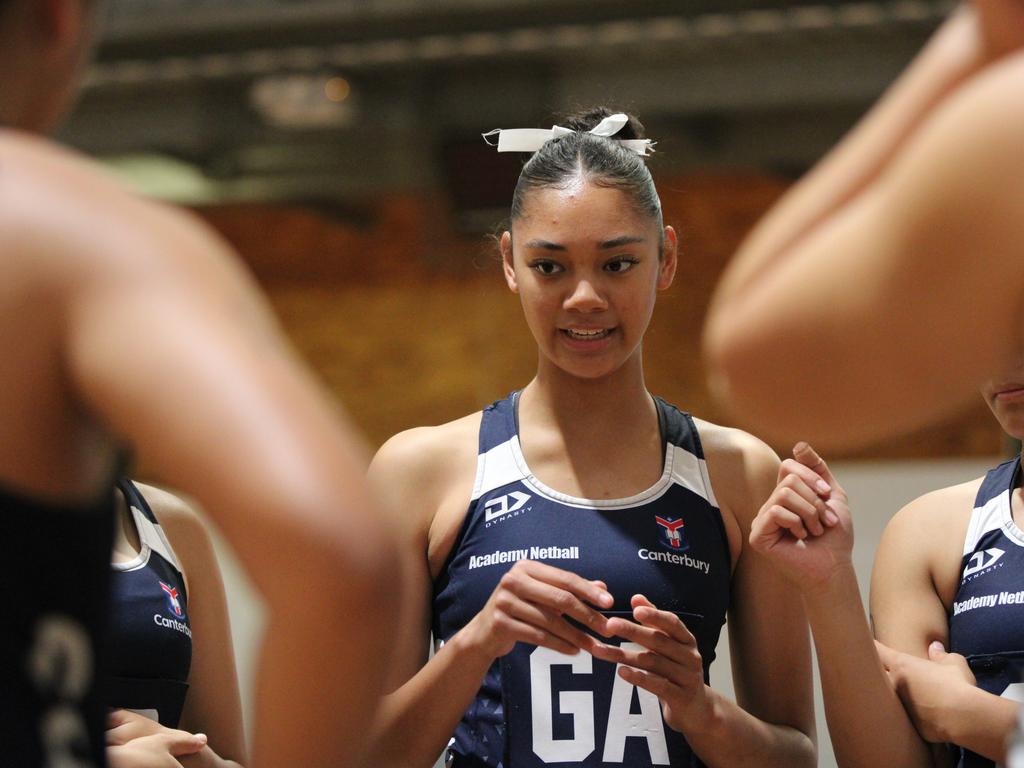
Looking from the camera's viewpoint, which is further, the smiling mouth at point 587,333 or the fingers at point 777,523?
the smiling mouth at point 587,333

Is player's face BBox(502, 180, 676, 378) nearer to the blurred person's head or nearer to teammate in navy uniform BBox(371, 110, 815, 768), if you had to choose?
teammate in navy uniform BBox(371, 110, 815, 768)

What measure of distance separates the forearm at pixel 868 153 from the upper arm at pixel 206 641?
1.53 m

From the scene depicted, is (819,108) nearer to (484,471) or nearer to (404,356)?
(404,356)

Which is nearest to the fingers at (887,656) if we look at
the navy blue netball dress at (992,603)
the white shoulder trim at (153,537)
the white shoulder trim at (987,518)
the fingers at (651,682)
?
the navy blue netball dress at (992,603)

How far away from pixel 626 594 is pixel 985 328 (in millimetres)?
1288

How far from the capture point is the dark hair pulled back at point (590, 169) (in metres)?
2.17

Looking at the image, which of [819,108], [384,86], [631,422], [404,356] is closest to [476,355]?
[404,356]

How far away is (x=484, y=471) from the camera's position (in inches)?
83.5

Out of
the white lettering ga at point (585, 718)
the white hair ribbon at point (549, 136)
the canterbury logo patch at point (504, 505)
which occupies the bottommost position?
the white lettering ga at point (585, 718)

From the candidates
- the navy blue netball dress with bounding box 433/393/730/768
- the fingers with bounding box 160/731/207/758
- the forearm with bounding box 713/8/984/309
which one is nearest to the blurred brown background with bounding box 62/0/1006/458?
the navy blue netball dress with bounding box 433/393/730/768

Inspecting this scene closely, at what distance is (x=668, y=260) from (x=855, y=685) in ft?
2.65

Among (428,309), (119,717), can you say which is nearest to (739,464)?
(119,717)

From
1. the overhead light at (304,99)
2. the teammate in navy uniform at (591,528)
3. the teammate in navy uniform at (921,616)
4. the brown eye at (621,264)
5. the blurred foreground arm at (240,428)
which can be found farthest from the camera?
the overhead light at (304,99)

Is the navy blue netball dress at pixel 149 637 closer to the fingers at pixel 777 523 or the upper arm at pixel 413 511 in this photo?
the upper arm at pixel 413 511
